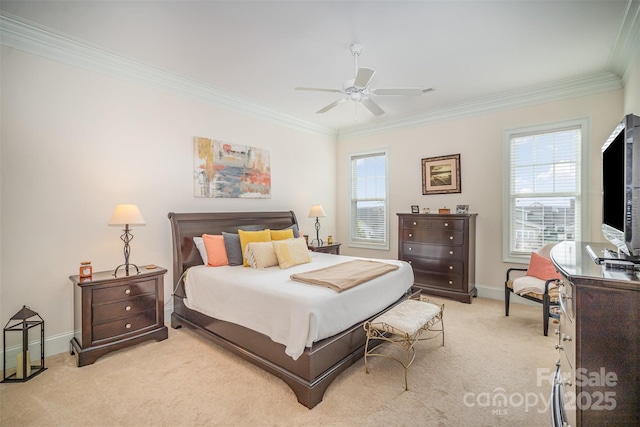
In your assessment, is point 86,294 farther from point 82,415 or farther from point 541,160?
point 541,160

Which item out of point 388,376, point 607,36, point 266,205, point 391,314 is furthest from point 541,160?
point 266,205

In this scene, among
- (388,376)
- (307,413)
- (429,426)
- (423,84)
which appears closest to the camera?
(429,426)

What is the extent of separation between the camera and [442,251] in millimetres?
4578

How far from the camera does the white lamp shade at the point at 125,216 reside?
9.58 ft

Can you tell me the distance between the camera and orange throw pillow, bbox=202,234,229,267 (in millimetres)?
3615

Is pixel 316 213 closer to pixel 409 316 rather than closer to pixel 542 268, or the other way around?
pixel 409 316

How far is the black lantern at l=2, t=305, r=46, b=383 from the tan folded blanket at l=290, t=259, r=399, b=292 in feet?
7.47

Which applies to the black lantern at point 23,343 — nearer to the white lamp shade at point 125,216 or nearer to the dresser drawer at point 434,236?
the white lamp shade at point 125,216

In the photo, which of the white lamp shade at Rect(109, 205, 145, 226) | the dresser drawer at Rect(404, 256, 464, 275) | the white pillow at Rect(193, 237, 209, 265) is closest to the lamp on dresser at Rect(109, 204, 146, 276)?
the white lamp shade at Rect(109, 205, 145, 226)

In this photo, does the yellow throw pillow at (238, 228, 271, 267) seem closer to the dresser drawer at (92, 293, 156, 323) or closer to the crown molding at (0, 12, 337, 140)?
the dresser drawer at (92, 293, 156, 323)

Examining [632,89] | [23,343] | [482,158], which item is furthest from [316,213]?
[632,89]

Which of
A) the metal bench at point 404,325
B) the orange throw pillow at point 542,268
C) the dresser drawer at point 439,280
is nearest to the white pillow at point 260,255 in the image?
the metal bench at point 404,325

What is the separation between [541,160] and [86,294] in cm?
568

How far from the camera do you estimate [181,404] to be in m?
2.14
